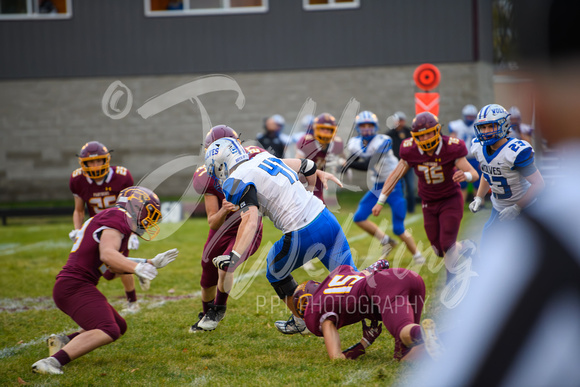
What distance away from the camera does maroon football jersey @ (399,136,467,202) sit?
22.5 feet

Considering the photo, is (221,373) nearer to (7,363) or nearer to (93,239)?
(93,239)

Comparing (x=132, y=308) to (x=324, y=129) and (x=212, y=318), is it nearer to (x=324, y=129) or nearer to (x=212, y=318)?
(x=212, y=318)

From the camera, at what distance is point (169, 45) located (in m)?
18.2

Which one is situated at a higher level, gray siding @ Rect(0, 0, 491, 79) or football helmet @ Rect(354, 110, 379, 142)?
gray siding @ Rect(0, 0, 491, 79)

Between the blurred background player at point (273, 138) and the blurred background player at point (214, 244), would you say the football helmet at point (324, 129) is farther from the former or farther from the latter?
the blurred background player at point (273, 138)

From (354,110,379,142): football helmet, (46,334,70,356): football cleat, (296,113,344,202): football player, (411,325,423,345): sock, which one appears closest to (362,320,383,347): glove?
(411,325,423,345): sock

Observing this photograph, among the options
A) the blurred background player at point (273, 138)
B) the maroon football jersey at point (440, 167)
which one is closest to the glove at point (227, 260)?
the maroon football jersey at point (440, 167)

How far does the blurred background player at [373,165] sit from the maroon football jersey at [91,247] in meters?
4.48

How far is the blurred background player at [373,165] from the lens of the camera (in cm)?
885

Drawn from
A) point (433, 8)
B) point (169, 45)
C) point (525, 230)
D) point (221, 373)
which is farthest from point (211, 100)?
point (525, 230)

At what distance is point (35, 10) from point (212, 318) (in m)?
15.4

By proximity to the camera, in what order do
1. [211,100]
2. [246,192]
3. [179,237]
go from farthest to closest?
[211,100]
[179,237]
[246,192]

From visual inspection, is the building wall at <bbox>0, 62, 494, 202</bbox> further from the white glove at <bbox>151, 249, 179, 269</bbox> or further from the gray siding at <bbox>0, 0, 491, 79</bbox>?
the white glove at <bbox>151, 249, 179, 269</bbox>

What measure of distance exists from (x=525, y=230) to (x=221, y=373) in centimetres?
379
